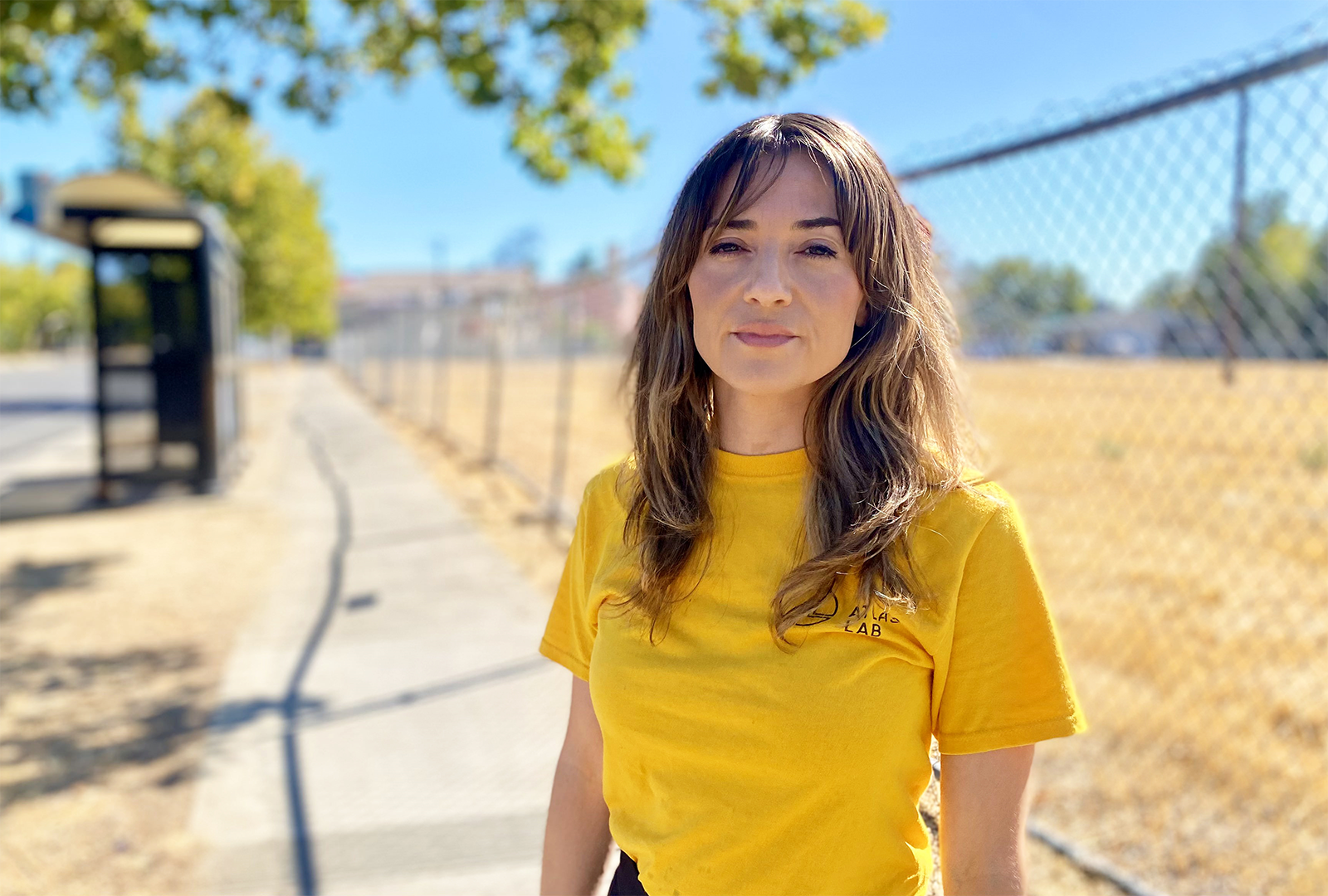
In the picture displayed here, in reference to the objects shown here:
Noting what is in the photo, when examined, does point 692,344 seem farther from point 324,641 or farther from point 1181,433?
point 1181,433

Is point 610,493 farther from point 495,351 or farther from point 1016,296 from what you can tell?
point 495,351

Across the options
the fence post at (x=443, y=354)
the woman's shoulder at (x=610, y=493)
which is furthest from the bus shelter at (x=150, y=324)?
the woman's shoulder at (x=610, y=493)

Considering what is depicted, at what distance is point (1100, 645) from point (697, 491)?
442 cm

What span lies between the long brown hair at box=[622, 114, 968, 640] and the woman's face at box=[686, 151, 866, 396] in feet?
0.07

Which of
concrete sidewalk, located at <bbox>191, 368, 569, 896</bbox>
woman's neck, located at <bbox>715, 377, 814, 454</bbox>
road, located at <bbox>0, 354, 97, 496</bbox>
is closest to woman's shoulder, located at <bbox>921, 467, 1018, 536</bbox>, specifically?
woman's neck, located at <bbox>715, 377, 814, 454</bbox>

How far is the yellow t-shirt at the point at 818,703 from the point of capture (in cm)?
126

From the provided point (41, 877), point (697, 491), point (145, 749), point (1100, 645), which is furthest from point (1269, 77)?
point (145, 749)

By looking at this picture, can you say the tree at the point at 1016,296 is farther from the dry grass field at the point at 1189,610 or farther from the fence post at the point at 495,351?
the fence post at the point at 495,351

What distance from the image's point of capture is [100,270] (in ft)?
29.6

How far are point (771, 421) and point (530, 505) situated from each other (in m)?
7.68

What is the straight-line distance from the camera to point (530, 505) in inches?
355

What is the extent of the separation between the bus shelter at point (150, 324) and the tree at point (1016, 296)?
7.67 m

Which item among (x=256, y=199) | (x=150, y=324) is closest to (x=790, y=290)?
(x=150, y=324)

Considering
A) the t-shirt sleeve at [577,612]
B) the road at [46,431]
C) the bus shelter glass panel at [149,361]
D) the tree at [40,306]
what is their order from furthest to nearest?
the tree at [40,306], the road at [46,431], the bus shelter glass panel at [149,361], the t-shirt sleeve at [577,612]
